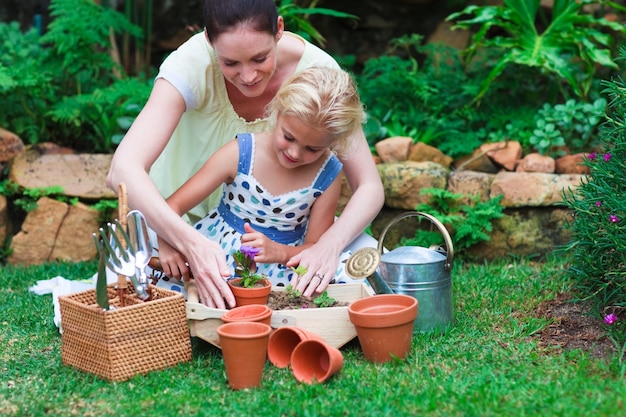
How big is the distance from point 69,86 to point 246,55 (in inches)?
104

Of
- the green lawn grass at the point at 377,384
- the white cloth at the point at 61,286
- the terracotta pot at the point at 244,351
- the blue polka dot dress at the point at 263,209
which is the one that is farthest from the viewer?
the white cloth at the point at 61,286

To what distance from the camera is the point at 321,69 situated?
3406 mm

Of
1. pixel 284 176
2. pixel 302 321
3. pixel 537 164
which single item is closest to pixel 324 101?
pixel 284 176

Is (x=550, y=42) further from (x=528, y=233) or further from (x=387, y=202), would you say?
(x=387, y=202)

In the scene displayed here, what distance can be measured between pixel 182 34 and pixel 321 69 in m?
3.53

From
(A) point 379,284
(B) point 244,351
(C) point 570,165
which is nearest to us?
(B) point 244,351

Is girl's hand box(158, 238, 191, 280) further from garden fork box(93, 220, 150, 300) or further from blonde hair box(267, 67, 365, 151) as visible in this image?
blonde hair box(267, 67, 365, 151)

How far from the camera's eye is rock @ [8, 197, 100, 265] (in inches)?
191

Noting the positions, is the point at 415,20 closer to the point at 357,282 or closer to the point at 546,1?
the point at 546,1

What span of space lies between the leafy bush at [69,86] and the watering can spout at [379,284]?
2.42m

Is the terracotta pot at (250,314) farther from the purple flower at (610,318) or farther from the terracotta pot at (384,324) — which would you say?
the purple flower at (610,318)

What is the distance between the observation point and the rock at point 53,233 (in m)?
4.84

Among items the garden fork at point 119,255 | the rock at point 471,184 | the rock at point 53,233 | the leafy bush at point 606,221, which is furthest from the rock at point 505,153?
the garden fork at point 119,255

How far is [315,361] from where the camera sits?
9.48 feet
